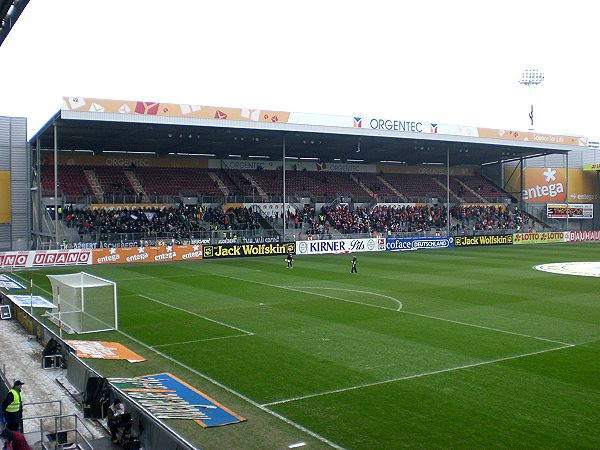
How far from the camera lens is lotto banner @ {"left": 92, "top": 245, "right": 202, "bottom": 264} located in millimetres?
40912

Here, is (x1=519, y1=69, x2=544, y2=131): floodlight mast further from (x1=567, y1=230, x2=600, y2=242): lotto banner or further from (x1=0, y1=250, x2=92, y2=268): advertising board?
(x1=0, y1=250, x2=92, y2=268): advertising board

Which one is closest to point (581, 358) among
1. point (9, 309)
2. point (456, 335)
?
point (456, 335)

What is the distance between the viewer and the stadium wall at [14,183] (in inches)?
2060

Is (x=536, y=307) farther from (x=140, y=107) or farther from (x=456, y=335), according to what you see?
(x=140, y=107)

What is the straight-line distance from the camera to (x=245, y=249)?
1837 inches

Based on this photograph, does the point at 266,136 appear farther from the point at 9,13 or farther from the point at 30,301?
the point at 9,13

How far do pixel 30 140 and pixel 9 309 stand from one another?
3381 centimetres

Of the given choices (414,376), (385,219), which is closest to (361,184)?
(385,219)

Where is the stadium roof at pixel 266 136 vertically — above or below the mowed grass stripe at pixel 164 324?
above

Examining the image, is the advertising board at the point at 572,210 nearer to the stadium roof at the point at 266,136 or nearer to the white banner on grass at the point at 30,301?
the stadium roof at the point at 266,136

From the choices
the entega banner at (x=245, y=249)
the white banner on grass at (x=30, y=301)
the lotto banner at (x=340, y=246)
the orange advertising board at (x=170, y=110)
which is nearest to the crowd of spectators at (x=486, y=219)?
the lotto banner at (x=340, y=246)

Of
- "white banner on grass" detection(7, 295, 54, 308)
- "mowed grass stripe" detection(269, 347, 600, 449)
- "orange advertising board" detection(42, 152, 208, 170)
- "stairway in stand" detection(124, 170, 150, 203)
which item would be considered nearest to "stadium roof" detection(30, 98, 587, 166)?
"orange advertising board" detection(42, 152, 208, 170)

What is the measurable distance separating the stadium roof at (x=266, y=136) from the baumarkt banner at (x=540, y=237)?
8921 millimetres

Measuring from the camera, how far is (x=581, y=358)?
1516 centimetres
